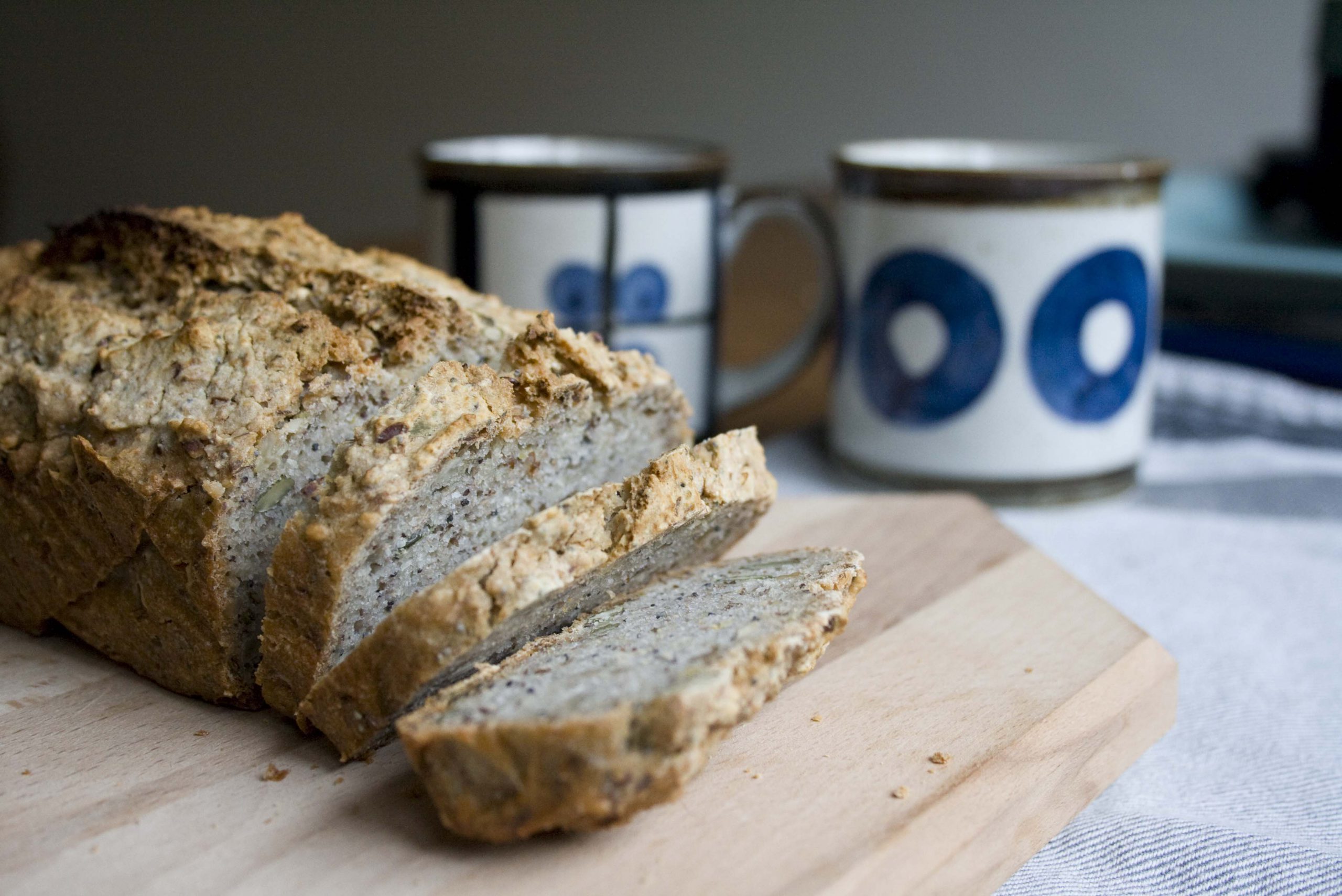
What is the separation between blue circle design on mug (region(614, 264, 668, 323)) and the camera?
262 cm

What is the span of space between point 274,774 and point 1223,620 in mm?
1681

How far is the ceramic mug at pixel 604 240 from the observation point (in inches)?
100

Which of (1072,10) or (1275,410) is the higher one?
(1072,10)

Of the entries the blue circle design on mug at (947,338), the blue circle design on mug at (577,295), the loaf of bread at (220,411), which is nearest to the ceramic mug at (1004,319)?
the blue circle design on mug at (947,338)

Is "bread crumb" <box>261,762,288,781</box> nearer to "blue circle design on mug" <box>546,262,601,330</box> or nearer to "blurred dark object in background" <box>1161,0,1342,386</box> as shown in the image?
"blue circle design on mug" <box>546,262,601,330</box>

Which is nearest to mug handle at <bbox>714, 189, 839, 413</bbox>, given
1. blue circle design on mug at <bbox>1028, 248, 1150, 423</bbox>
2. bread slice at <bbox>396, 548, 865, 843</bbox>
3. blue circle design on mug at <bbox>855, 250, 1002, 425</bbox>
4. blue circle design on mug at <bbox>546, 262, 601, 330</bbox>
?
blue circle design on mug at <bbox>855, 250, 1002, 425</bbox>

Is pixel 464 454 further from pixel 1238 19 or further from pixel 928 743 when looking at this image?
pixel 1238 19

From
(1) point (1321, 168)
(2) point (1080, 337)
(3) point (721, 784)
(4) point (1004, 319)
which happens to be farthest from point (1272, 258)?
(3) point (721, 784)

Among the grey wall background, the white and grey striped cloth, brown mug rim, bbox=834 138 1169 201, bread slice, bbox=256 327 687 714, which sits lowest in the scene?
the white and grey striped cloth

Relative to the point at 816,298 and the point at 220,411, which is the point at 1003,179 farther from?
the point at 220,411

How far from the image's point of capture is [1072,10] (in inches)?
221

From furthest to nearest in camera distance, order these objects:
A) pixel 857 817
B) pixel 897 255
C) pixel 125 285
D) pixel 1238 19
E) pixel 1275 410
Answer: pixel 1238 19 → pixel 1275 410 → pixel 897 255 → pixel 125 285 → pixel 857 817

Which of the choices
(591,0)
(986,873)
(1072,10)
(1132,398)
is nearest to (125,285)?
(986,873)

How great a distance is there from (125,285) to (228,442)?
554 millimetres
